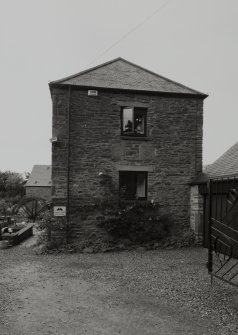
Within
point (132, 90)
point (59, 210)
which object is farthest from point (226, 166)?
point (59, 210)

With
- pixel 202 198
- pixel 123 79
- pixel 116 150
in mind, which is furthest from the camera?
pixel 123 79

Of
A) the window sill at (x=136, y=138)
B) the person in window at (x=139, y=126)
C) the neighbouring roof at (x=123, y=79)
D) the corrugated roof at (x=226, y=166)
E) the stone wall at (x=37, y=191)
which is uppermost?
the neighbouring roof at (x=123, y=79)

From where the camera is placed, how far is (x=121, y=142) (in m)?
12.7

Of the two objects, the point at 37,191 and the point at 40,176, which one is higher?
the point at 40,176

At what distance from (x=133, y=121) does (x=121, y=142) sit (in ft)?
3.09

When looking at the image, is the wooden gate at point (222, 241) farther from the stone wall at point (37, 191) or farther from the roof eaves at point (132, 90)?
the stone wall at point (37, 191)

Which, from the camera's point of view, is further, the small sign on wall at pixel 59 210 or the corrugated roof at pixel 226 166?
the small sign on wall at pixel 59 210

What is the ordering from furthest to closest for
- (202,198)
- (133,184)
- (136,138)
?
(133,184)
(136,138)
(202,198)

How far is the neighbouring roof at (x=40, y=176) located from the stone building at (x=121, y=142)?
28.5 meters

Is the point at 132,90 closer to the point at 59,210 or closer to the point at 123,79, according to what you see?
the point at 123,79

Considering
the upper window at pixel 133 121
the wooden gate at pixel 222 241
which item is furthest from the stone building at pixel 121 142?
the wooden gate at pixel 222 241

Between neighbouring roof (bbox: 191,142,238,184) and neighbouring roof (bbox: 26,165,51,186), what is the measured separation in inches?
1159

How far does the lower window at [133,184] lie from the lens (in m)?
12.8

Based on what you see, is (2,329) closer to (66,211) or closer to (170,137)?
(66,211)
